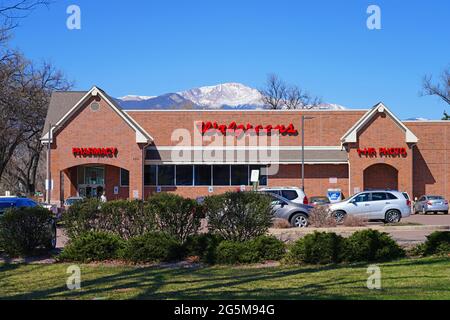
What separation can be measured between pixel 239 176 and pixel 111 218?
3548 centimetres

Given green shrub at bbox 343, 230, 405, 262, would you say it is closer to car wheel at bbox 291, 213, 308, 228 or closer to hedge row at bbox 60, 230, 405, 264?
hedge row at bbox 60, 230, 405, 264

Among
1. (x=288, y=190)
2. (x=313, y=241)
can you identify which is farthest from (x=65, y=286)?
(x=288, y=190)

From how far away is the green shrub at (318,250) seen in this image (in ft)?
44.4

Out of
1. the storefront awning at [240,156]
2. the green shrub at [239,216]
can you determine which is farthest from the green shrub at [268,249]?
the storefront awning at [240,156]

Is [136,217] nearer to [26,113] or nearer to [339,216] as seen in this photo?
[339,216]

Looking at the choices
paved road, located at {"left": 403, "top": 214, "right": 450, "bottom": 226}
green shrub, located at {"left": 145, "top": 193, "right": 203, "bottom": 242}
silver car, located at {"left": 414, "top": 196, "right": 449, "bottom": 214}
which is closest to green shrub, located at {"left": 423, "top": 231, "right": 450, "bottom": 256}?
green shrub, located at {"left": 145, "top": 193, "right": 203, "bottom": 242}

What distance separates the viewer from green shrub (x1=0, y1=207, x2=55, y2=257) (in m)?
15.4

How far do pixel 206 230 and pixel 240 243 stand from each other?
7.23ft

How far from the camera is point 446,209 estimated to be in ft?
149

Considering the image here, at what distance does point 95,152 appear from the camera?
47688 mm

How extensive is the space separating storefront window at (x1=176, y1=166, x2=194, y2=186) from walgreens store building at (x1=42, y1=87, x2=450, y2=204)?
80mm

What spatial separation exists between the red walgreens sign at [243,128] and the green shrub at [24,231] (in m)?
34.9

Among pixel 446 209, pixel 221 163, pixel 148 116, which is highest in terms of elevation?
pixel 148 116
